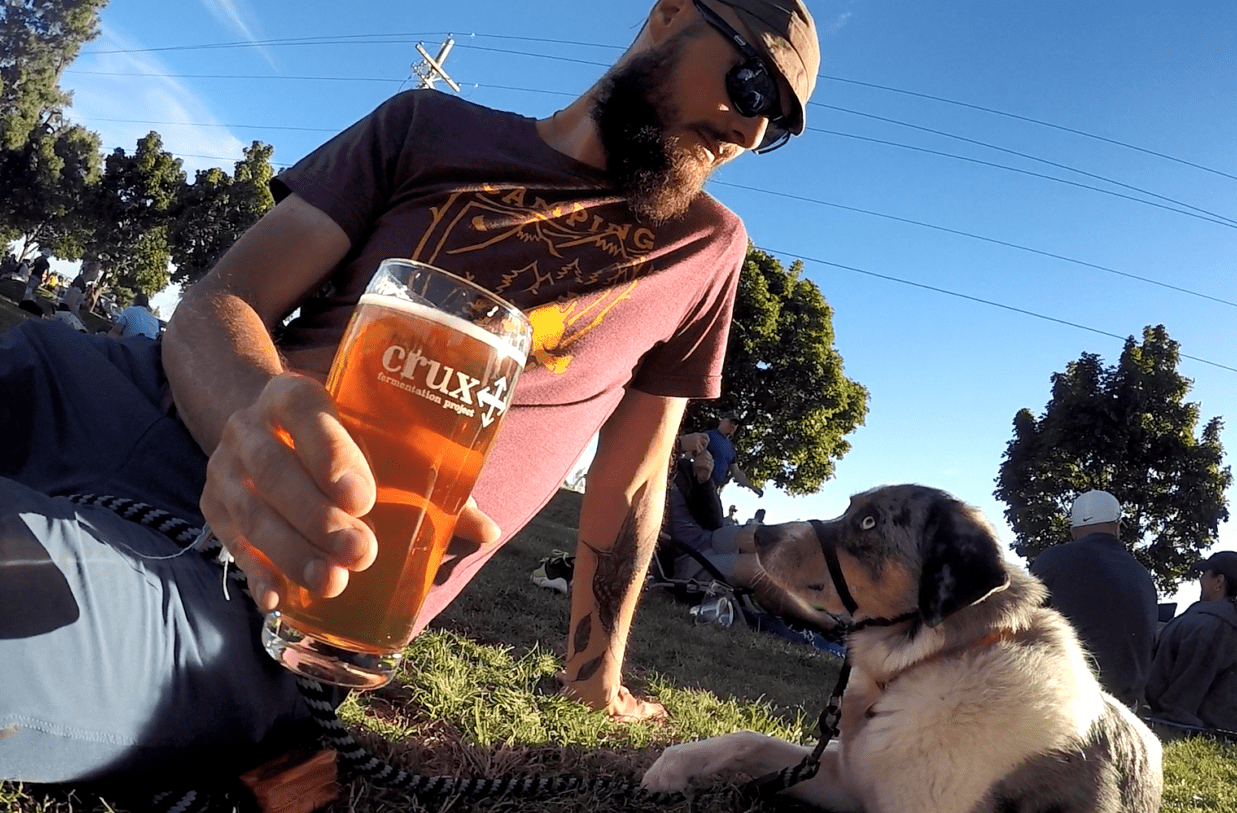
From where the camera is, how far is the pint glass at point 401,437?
981 mm

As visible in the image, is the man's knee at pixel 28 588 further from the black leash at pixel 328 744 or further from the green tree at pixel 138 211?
the green tree at pixel 138 211

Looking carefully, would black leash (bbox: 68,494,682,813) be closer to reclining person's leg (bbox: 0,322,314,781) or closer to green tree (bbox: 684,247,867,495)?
reclining person's leg (bbox: 0,322,314,781)

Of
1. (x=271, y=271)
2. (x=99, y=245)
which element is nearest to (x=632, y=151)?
(x=271, y=271)

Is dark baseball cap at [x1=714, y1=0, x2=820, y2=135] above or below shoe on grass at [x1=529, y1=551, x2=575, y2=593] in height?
above

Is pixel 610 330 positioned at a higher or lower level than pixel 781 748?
higher

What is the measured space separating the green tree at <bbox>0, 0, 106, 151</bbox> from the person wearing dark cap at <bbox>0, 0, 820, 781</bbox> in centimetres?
5057

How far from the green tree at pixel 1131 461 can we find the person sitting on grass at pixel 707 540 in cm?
2408

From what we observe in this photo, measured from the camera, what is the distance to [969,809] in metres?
2.46

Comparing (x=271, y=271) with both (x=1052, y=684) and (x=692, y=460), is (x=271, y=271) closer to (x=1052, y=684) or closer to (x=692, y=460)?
(x=1052, y=684)

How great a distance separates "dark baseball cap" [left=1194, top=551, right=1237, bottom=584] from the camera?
31.7 ft

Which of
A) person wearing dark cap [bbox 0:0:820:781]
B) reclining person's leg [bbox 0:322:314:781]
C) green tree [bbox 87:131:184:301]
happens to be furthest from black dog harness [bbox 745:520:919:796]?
green tree [bbox 87:131:184:301]

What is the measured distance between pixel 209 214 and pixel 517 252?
5314cm

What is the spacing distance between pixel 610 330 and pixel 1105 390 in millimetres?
33170

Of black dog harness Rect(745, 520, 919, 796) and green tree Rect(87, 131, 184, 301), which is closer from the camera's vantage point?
black dog harness Rect(745, 520, 919, 796)
